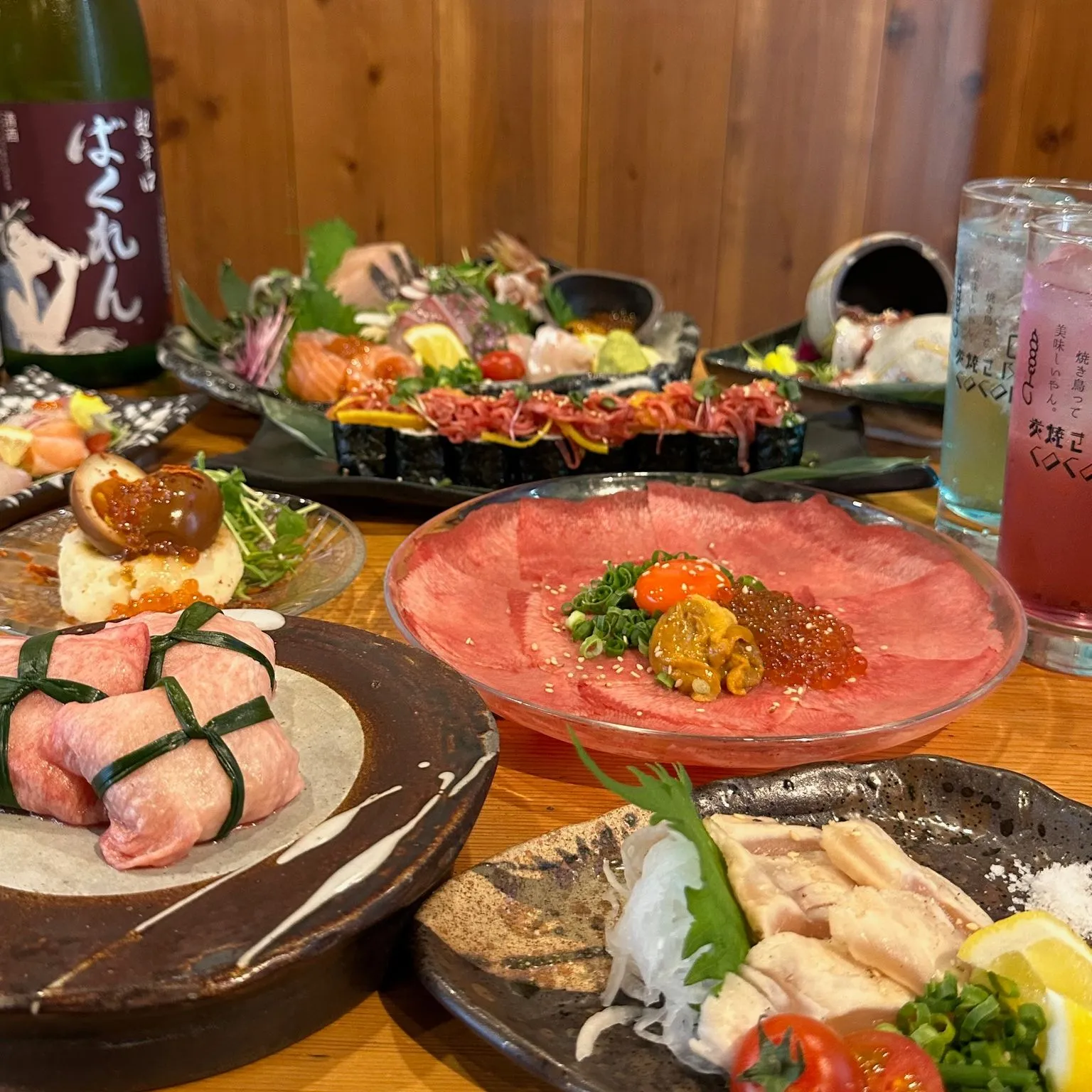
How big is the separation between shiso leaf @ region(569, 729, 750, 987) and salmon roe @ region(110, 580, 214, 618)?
0.77 m

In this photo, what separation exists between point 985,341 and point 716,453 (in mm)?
483

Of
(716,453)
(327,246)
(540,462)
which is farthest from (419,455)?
(327,246)

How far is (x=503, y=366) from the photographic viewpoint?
2.61 meters

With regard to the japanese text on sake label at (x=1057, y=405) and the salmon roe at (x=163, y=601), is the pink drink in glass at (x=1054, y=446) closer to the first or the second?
the japanese text on sake label at (x=1057, y=405)

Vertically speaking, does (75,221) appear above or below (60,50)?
below

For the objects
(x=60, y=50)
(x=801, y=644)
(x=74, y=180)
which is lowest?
(x=801, y=644)

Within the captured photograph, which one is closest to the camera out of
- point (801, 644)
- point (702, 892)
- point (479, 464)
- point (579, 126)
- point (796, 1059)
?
point (796, 1059)

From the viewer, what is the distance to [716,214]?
408 cm

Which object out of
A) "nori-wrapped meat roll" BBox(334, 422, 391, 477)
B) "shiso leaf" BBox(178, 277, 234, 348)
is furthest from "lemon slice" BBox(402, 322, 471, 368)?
"nori-wrapped meat roll" BBox(334, 422, 391, 477)

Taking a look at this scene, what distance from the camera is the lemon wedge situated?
2.16 m

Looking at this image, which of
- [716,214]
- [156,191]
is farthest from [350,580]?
[716,214]

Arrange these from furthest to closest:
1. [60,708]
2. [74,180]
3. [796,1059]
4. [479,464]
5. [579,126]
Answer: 1. [579,126]
2. [74,180]
3. [479,464]
4. [60,708]
5. [796,1059]

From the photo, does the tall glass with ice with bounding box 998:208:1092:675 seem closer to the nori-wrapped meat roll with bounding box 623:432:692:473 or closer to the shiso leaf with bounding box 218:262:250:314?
the nori-wrapped meat roll with bounding box 623:432:692:473

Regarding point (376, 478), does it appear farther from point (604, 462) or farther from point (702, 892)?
point (702, 892)
